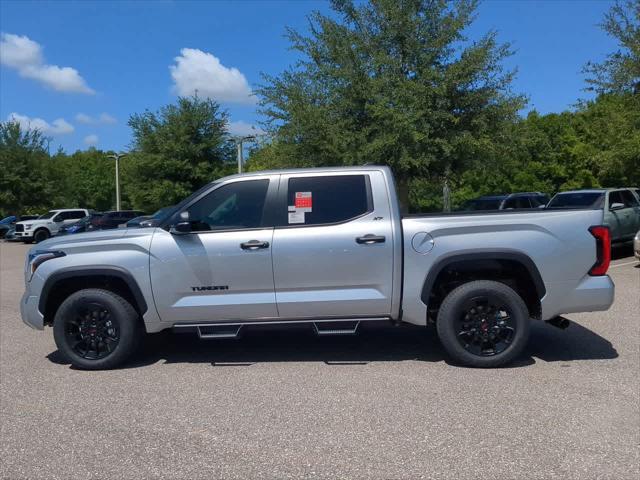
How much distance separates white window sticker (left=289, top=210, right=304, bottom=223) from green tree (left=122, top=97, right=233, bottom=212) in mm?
27266

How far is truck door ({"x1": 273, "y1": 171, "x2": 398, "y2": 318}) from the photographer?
543 centimetres

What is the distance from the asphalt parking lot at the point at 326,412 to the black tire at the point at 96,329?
6.8 inches

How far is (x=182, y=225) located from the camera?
5477 millimetres

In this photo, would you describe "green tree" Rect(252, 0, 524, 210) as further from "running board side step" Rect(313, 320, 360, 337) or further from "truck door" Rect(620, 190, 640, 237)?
"running board side step" Rect(313, 320, 360, 337)

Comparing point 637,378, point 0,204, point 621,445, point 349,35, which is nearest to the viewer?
point 621,445

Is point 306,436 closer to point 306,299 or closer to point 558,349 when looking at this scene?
point 306,299

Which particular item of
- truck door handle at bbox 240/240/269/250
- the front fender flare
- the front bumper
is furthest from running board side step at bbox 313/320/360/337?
the front bumper

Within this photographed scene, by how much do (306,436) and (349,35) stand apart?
14.3 meters

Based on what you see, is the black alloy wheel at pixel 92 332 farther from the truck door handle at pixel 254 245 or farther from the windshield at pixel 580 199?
the windshield at pixel 580 199

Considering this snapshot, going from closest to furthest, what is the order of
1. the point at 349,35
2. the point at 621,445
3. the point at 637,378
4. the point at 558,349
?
1. the point at 621,445
2. the point at 637,378
3. the point at 558,349
4. the point at 349,35

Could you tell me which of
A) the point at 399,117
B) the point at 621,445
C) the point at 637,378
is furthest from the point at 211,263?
the point at 399,117

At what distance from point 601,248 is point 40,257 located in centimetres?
541

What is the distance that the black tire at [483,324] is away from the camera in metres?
5.41

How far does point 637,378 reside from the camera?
17.0 ft
